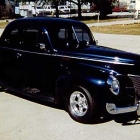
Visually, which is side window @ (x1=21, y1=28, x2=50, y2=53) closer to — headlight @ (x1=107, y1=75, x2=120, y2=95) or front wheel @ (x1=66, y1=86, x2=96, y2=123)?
front wheel @ (x1=66, y1=86, x2=96, y2=123)

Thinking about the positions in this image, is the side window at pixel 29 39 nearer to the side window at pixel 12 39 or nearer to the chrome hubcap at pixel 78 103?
the side window at pixel 12 39

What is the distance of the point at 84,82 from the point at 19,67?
2097 mm

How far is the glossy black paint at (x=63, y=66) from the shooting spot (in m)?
5.61

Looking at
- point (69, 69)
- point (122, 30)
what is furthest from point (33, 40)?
point (122, 30)

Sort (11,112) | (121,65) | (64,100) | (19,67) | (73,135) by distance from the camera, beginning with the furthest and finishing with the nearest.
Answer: (19,67) < (11,112) < (64,100) < (121,65) < (73,135)

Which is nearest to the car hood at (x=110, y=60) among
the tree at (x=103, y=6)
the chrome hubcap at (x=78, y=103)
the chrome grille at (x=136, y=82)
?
the chrome grille at (x=136, y=82)

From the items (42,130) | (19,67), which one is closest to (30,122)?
(42,130)

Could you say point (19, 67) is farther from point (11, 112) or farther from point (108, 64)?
point (108, 64)

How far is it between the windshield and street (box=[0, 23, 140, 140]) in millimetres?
1351

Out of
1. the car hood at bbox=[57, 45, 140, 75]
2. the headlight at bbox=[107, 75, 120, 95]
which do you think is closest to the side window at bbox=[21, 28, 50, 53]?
the car hood at bbox=[57, 45, 140, 75]

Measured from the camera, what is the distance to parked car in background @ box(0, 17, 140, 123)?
5.54 meters

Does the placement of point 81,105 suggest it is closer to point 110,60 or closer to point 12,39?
point 110,60

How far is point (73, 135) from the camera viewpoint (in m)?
5.39

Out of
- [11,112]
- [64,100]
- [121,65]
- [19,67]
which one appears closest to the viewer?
[121,65]
